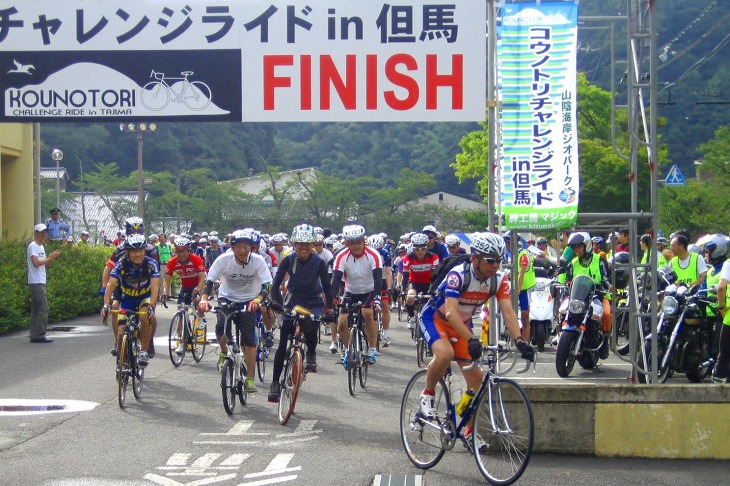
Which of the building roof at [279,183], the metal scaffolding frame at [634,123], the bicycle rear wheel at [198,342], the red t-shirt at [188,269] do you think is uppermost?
the building roof at [279,183]

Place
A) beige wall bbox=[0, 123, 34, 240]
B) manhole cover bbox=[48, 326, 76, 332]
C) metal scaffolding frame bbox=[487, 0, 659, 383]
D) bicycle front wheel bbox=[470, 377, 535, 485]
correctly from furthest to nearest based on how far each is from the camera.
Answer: beige wall bbox=[0, 123, 34, 240] < manhole cover bbox=[48, 326, 76, 332] < metal scaffolding frame bbox=[487, 0, 659, 383] < bicycle front wheel bbox=[470, 377, 535, 485]

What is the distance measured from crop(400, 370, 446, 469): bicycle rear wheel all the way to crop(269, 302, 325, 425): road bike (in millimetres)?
1829

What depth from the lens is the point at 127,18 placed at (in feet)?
35.9

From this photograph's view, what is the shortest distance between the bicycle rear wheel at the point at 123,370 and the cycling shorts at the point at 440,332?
403 cm

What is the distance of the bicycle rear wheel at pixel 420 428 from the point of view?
7625 mm

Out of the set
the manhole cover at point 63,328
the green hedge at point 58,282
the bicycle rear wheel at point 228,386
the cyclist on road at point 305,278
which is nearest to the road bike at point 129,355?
the bicycle rear wheel at point 228,386

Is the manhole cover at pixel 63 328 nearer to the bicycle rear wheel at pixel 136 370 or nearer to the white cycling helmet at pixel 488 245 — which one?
the bicycle rear wheel at pixel 136 370

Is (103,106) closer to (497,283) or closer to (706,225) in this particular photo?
(497,283)

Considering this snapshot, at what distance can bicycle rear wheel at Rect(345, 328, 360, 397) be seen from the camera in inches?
461

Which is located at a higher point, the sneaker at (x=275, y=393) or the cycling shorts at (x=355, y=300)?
the cycling shorts at (x=355, y=300)

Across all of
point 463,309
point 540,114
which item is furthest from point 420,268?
point 463,309

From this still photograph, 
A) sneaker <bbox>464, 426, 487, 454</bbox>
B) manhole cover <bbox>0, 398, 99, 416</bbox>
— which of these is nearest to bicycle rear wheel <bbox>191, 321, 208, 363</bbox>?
manhole cover <bbox>0, 398, 99, 416</bbox>

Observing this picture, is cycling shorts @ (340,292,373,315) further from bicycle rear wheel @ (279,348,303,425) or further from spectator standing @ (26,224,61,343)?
spectator standing @ (26,224,61,343)

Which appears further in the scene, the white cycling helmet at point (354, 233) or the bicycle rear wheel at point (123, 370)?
the white cycling helmet at point (354, 233)
